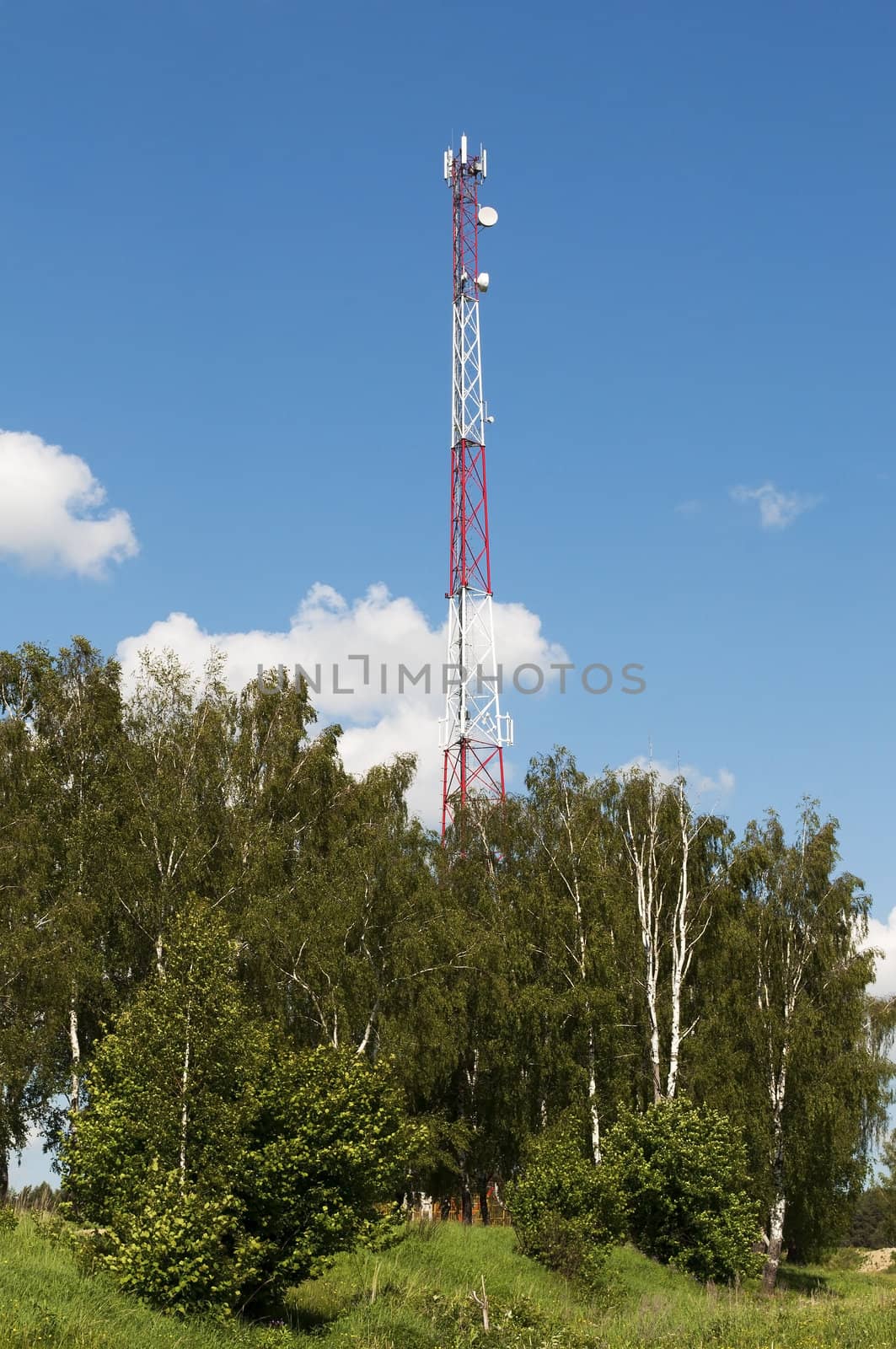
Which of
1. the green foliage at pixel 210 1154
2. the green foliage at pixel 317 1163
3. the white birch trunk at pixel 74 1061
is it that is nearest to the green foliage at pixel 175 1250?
the green foliage at pixel 210 1154

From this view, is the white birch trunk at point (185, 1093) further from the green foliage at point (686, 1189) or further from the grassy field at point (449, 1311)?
the green foliage at point (686, 1189)

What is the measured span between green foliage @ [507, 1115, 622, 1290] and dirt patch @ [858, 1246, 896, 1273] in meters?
37.4

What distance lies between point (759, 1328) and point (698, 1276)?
34.5ft

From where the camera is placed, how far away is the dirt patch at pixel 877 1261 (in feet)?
211

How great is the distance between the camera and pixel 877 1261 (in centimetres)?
6694

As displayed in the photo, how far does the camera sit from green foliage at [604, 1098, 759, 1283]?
34.2 m

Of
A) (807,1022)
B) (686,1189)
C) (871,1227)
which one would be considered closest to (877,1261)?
(807,1022)

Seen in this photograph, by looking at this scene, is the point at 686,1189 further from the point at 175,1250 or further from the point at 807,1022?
the point at 175,1250

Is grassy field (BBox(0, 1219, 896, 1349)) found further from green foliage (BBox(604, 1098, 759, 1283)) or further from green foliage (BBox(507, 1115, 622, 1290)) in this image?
green foliage (BBox(604, 1098, 759, 1283))

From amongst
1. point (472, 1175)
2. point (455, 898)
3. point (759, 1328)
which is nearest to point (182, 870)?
point (455, 898)

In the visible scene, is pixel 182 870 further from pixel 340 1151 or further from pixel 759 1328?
pixel 759 1328

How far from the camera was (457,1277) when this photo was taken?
30891mm

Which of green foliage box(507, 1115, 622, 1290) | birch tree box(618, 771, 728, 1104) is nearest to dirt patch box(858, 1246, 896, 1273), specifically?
birch tree box(618, 771, 728, 1104)

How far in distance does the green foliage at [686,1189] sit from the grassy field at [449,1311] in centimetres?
82
